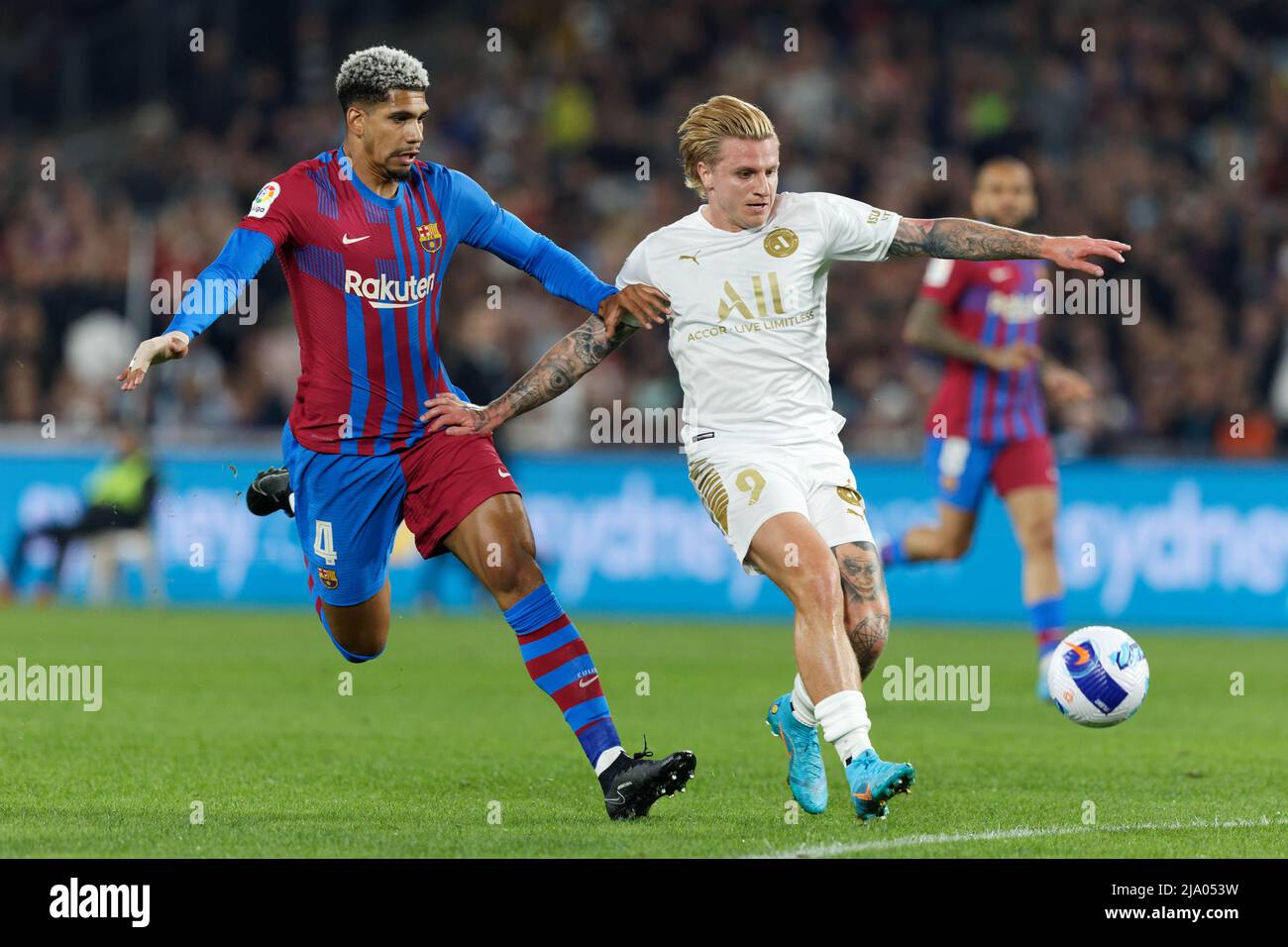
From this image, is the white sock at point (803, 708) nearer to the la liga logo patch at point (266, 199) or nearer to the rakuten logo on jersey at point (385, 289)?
the rakuten logo on jersey at point (385, 289)

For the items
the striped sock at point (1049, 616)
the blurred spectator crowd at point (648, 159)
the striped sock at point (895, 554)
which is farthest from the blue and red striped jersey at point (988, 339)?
the blurred spectator crowd at point (648, 159)

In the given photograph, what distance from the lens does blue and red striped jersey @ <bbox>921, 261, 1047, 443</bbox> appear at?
1109cm

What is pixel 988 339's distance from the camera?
1133cm

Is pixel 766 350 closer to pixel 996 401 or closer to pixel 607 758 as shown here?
pixel 607 758

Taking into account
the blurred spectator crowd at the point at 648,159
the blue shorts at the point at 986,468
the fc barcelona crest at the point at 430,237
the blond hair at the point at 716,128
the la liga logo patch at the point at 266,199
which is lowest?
the blue shorts at the point at 986,468

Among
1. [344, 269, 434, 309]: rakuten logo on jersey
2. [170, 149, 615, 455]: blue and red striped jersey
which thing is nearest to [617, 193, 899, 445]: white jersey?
[170, 149, 615, 455]: blue and red striped jersey

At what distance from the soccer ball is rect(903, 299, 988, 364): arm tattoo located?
3520mm

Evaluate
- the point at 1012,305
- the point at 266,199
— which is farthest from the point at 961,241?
the point at 1012,305

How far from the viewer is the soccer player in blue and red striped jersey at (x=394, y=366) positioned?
6.98m

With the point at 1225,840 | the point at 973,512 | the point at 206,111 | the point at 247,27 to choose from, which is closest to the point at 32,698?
the point at 973,512

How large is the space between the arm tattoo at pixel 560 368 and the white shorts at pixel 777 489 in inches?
20.8

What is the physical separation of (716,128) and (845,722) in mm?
2103

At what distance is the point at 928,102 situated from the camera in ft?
70.7
